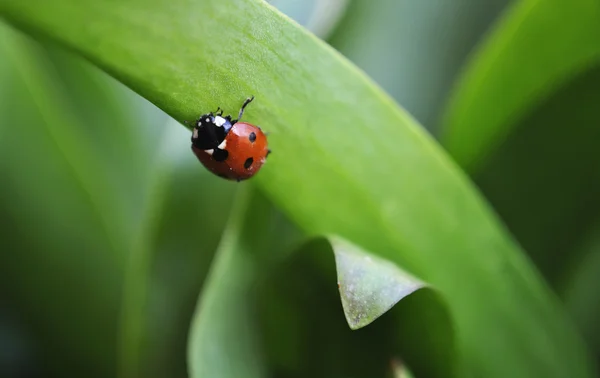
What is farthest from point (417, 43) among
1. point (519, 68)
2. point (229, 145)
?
point (229, 145)

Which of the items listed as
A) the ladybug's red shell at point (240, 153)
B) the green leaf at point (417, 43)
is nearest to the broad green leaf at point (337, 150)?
the ladybug's red shell at point (240, 153)

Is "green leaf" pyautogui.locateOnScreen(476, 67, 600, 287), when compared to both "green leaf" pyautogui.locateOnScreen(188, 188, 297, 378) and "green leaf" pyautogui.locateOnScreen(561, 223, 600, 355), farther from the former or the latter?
"green leaf" pyautogui.locateOnScreen(188, 188, 297, 378)

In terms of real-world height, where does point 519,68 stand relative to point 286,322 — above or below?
above

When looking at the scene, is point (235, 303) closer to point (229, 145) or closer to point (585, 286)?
A: point (229, 145)

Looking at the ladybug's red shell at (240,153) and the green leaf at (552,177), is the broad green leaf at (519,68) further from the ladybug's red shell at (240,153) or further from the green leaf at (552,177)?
the ladybug's red shell at (240,153)

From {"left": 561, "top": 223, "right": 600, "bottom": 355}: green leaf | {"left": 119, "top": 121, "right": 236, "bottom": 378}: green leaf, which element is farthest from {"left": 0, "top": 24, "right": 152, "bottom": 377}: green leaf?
{"left": 561, "top": 223, "right": 600, "bottom": 355}: green leaf

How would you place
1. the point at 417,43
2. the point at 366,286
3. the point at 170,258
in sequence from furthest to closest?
1. the point at 417,43
2. the point at 170,258
3. the point at 366,286

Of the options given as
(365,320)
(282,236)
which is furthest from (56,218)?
(365,320)
